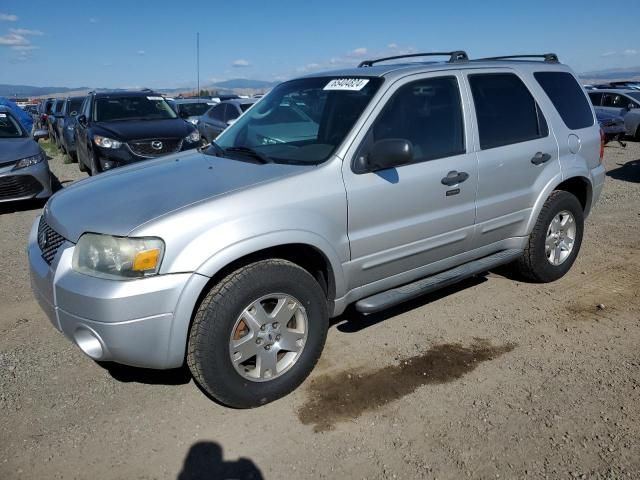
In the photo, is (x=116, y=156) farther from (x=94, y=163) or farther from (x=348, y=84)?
(x=348, y=84)

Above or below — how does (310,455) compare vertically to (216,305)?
below

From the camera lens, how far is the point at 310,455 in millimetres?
2648

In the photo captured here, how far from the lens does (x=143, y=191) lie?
3059 mm

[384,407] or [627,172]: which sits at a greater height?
[627,172]

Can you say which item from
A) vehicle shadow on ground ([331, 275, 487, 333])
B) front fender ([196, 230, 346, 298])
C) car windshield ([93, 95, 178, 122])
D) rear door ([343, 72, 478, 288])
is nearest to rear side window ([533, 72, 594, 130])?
rear door ([343, 72, 478, 288])

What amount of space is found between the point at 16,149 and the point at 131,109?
2.35 meters

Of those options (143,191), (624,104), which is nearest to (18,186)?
(143,191)

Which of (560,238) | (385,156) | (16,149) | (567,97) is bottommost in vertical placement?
(560,238)

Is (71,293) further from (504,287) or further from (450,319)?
(504,287)

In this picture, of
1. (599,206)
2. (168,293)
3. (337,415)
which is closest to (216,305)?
(168,293)

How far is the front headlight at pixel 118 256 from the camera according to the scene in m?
2.57

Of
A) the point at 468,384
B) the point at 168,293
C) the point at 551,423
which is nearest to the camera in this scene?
the point at 168,293

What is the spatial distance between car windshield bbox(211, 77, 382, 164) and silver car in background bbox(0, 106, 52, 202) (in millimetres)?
5074

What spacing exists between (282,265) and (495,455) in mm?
1434
